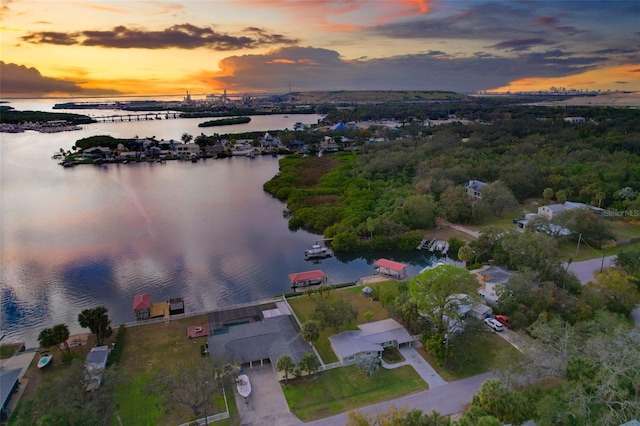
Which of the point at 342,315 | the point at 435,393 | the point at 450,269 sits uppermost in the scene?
the point at 450,269

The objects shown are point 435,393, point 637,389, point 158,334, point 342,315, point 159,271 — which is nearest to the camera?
point 637,389

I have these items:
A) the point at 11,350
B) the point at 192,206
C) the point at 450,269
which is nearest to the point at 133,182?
the point at 192,206

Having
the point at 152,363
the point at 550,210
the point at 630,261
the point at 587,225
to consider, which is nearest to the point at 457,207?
the point at 550,210

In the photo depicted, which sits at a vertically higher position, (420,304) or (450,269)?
(450,269)

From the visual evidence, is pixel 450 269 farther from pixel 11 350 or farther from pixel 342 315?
pixel 11 350

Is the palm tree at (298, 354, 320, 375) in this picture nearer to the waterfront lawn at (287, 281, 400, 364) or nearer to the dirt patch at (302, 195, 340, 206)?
the waterfront lawn at (287, 281, 400, 364)

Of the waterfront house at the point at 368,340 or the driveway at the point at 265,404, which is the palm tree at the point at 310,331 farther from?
the driveway at the point at 265,404

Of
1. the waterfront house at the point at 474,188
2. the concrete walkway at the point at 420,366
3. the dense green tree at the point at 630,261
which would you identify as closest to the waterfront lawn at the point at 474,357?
the concrete walkway at the point at 420,366
